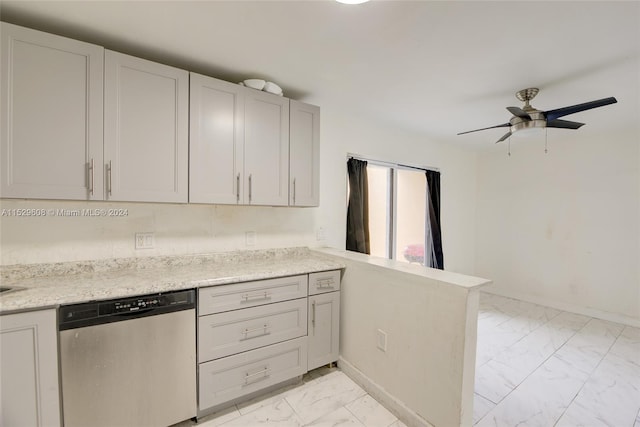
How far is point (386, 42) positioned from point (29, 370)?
99.0 inches

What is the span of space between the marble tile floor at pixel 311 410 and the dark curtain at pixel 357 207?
1.39 meters

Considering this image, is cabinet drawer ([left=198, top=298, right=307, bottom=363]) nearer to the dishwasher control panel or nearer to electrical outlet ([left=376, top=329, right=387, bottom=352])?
the dishwasher control panel

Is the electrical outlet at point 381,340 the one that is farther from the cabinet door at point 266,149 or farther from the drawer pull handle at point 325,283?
the cabinet door at point 266,149

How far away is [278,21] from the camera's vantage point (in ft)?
4.86

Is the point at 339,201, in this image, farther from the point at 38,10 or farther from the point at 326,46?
the point at 38,10

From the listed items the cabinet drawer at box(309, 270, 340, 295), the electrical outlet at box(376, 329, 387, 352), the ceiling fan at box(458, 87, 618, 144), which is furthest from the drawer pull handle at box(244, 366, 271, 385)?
the ceiling fan at box(458, 87, 618, 144)

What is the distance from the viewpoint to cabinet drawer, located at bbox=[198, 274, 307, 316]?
1.61m

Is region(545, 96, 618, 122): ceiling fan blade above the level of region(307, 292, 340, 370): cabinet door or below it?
above

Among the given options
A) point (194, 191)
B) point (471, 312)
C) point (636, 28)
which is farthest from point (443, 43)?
point (194, 191)

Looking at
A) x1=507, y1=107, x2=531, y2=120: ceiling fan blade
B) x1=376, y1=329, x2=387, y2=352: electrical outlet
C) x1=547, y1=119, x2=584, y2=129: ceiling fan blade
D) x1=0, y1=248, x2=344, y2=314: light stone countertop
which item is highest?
x1=507, y1=107, x2=531, y2=120: ceiling fan blade

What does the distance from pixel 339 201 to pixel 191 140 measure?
1594mm

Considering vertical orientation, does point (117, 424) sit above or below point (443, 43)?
below

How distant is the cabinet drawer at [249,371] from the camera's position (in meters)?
1.63

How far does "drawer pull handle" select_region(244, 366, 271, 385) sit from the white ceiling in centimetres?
214
